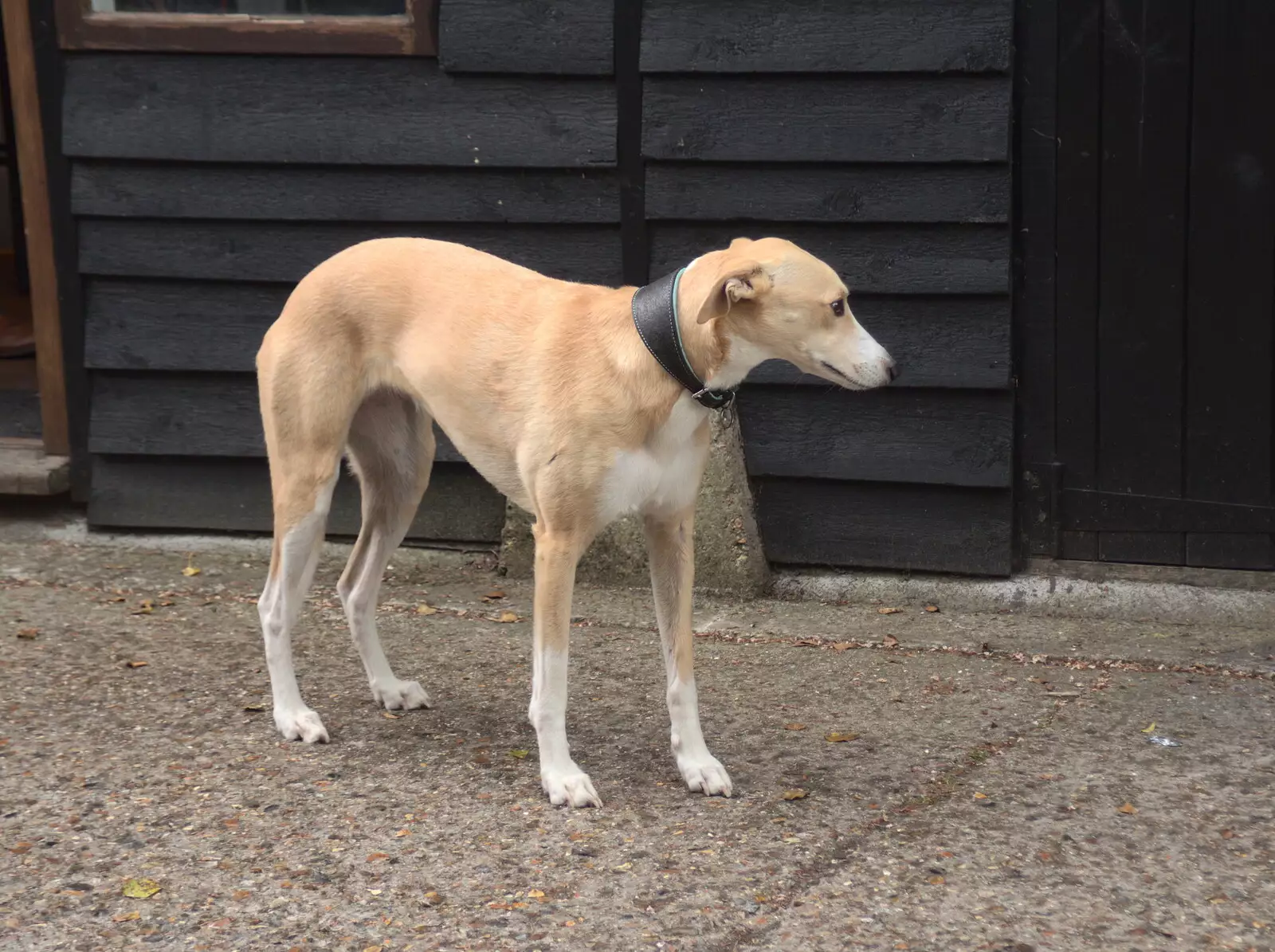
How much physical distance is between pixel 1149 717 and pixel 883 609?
1.23m

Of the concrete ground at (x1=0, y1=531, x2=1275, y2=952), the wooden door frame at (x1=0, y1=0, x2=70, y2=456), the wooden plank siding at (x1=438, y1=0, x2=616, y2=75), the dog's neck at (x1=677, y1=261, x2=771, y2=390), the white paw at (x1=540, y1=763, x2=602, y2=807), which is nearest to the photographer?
the concrete ground at (x1=0, y1=531, x2=1275, y2=952)

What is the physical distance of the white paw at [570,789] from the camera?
Answer: 3.39 meters

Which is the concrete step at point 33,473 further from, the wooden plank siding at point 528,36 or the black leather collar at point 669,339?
the black leather collar at point 669,339

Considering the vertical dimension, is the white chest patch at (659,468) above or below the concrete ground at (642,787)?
above

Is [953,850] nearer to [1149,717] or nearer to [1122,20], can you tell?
[1149,717]

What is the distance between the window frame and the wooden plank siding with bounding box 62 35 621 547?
5cm

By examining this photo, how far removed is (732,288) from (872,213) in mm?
1808

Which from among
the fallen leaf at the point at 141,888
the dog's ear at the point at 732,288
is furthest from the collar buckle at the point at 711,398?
the fallen leaf at the point at 141,888

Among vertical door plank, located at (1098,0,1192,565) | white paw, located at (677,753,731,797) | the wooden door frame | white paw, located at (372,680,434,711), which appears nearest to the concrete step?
the wooden door frame

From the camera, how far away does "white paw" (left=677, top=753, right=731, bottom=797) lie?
3.47 meters

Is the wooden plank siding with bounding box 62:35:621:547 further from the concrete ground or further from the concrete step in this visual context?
the concrete ground

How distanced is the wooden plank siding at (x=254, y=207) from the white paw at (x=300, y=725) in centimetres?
157

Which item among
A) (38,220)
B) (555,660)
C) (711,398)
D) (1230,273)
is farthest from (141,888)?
(1230,273)

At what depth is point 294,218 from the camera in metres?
5.27
